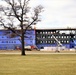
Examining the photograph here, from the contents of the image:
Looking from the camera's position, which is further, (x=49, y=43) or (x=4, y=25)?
(x=49, y=43)

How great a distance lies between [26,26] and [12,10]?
365 cm

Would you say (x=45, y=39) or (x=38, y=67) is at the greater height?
(x=38, y=67)

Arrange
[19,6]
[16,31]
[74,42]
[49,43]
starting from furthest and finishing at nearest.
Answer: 1. [49,43]
2. [74,42]
3. [16,31]
4. [19,6]

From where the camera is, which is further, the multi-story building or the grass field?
the multi-story building

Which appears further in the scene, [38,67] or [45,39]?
[45,39]

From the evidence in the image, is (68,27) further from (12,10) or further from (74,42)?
(12,10)

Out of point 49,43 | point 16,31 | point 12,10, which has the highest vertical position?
point 12,10

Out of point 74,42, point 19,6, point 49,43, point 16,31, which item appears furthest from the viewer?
point 49,43

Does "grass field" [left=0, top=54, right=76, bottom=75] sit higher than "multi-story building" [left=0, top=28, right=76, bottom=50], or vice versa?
"grass field" [left=0, top=54, right=76, bottom=75]

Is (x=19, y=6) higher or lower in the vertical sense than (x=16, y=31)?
higher

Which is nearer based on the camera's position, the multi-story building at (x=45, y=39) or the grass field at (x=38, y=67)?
the grass field at (x=38, y=67)

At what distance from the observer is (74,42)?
394ft

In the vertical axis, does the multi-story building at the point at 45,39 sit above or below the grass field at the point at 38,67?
below

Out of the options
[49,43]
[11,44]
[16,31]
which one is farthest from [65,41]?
[16,31]
